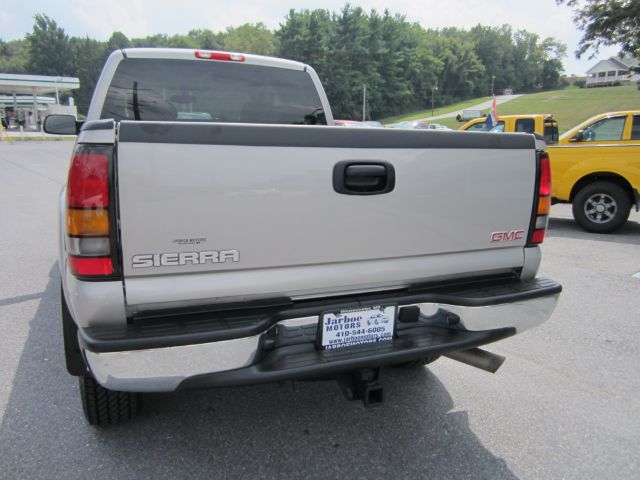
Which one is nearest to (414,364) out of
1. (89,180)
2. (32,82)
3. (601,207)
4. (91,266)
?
(91,266)

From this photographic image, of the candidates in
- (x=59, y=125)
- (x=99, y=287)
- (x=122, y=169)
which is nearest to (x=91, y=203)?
(x=122, y=169)

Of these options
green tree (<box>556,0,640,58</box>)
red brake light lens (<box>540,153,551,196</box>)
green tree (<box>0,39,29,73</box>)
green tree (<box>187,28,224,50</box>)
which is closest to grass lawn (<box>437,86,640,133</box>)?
green tree (<box>556,0,640,58</box>)

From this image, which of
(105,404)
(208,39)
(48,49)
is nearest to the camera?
(105,404)

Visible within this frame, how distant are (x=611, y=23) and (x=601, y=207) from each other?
769 inches

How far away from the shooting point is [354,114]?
3118 inches

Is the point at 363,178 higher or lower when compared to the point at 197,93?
lower

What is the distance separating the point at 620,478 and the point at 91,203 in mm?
2630

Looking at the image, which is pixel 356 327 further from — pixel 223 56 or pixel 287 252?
pixel 223 56

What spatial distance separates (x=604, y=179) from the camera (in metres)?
7.86

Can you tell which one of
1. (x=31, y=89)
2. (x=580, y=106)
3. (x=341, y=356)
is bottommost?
(x=341, y=356)

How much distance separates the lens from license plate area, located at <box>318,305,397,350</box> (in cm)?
213

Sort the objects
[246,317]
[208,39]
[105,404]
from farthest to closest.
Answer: [208,39] < [105,404] < [246,317]

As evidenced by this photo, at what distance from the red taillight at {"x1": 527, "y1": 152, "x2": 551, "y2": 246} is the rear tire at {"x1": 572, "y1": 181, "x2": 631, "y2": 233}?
6.08m

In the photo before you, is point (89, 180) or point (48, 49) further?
point (48, 49)
